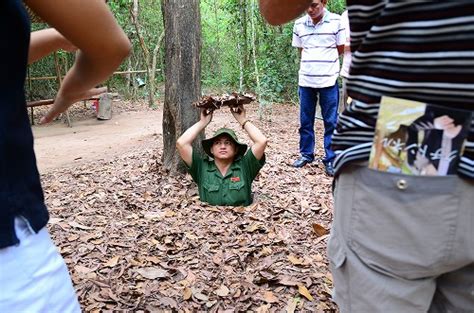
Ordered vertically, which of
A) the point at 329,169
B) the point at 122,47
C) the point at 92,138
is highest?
the point at 122,47

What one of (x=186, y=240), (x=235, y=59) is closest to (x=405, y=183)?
(x=186, y=240)

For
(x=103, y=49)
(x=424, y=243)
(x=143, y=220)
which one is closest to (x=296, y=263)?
(x=143, y=220)

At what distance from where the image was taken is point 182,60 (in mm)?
4293

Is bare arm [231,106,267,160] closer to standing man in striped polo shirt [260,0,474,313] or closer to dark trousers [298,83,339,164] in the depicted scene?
dark trousers [298,83,339,164]

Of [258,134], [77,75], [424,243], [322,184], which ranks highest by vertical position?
[77,75]

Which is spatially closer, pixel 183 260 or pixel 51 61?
pixel 183 260

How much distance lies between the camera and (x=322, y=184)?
4.62 metres

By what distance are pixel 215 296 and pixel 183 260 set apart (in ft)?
1.55

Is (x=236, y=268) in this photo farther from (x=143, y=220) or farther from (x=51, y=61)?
(x=51, y=61)

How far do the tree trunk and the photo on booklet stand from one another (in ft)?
11.7

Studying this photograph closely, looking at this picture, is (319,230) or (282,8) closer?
(282,8)

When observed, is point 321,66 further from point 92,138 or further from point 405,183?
point 92,138

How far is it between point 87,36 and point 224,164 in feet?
10.5

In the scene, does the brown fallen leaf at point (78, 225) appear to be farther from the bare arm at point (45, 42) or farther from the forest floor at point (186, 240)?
the bare arm at point (45, 42)
